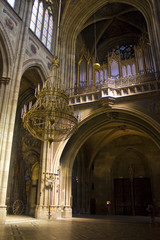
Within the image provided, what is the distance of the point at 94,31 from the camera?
65.9 feet

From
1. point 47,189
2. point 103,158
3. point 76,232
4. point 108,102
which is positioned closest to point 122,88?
point 108,102

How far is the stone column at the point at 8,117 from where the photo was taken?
28.2 feet

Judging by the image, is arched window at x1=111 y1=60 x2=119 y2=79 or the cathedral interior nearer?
the cathedral interior

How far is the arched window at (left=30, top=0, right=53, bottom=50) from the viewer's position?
540 inches

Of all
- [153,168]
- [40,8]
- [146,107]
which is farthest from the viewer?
[153,168]

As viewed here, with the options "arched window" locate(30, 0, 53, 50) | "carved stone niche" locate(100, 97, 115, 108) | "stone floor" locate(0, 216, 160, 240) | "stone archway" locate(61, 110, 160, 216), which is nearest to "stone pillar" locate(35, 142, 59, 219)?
"stone archway" locate(61, 110, 160, 216)

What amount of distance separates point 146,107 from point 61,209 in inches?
300

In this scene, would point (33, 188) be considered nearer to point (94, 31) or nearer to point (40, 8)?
point (40, 8)

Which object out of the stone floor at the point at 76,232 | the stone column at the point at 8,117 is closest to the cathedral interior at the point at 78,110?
the stone column at the point at 8,117

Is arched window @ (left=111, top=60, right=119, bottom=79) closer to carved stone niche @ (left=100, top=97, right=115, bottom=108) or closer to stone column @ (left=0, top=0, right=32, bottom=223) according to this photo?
carved stone niche @ (left=100, top=97, right=115, bottom=108)

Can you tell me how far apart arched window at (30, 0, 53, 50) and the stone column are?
7.46 feet

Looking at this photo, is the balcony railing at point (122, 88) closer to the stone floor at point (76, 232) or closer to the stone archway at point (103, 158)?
the stone archway at point (103, 158)

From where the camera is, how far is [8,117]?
9.53 m

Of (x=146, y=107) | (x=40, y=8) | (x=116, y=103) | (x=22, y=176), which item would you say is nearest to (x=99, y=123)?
(x=116, y=103)
